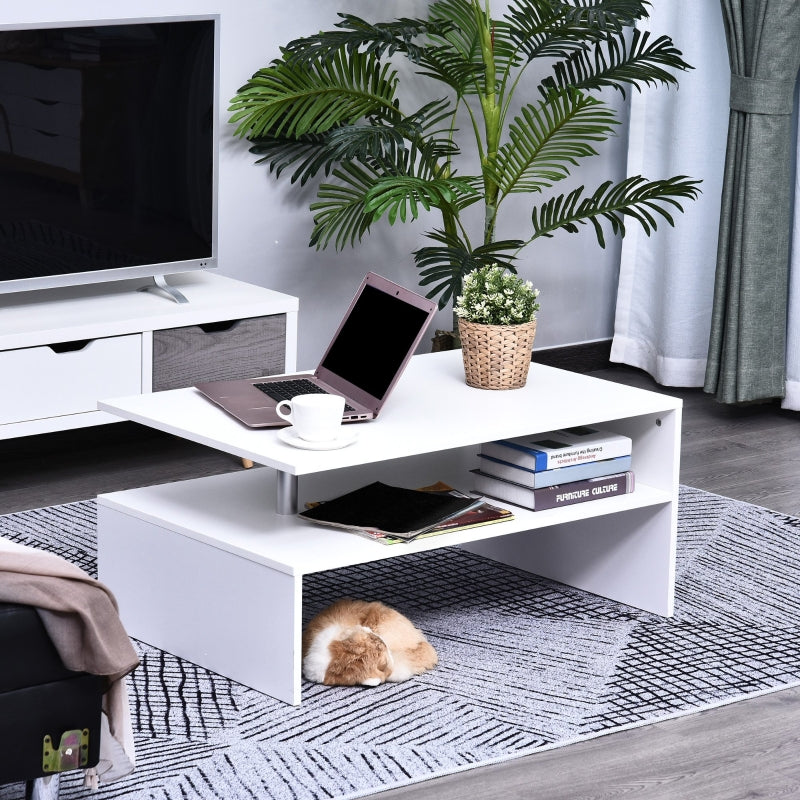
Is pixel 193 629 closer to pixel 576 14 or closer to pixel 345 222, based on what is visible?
pixel 345 222

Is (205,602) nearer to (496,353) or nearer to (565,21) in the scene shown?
(496,353)

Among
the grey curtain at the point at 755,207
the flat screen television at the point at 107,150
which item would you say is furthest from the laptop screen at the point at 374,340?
the grey curtain at the point at 755,207

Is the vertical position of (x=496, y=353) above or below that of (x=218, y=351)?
above

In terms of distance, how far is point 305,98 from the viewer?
161 inches

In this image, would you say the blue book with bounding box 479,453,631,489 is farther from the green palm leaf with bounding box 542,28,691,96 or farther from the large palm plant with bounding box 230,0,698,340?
the green palm leaf with bounding box 542,28,691,96

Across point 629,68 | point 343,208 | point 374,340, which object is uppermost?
point 629,68

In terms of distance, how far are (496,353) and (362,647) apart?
637 millimetres

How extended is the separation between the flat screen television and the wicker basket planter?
4.22 ft

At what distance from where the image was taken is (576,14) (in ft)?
13.4

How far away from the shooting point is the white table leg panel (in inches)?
96.3

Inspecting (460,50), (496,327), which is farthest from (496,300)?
(460,50)

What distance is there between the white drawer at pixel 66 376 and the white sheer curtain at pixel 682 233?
6.31ft

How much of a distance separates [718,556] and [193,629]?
1.27 metres

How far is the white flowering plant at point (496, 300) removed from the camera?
2838mm
